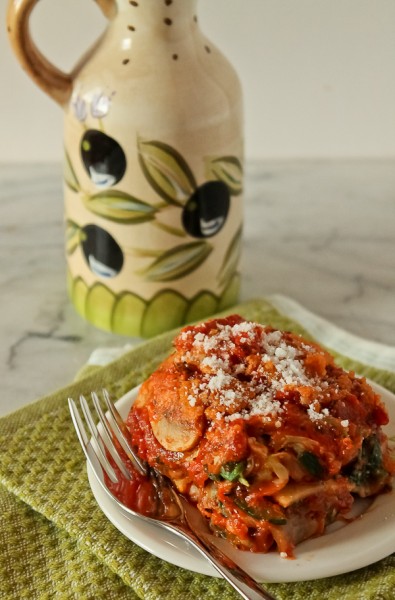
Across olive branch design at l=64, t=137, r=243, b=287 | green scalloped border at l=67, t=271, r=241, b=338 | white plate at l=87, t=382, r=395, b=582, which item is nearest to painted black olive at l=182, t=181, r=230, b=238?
olive branch design at l=64, t=137, r=243, b=287

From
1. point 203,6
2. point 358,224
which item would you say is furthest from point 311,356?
point 203,6

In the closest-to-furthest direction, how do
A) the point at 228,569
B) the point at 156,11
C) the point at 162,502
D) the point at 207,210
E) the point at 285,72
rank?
the point at 228,569 < the point at 162,502 < the point at 156,11 < the point at 207,210 < the point at 285,72

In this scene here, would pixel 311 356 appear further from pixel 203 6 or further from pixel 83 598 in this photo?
pixel 203 6

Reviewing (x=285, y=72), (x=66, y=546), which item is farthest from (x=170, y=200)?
(x=285, y=72)

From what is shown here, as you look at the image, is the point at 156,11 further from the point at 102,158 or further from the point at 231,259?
the point at 231,259

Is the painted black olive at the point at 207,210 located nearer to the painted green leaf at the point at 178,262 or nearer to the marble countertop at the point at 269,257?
the painted green leaf at the point at 178,262

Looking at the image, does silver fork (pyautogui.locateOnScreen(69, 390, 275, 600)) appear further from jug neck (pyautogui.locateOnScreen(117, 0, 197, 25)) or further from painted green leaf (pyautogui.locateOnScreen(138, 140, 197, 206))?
jug neck (pyautogui.locateOnScreen(117, 0, 197, 25))
